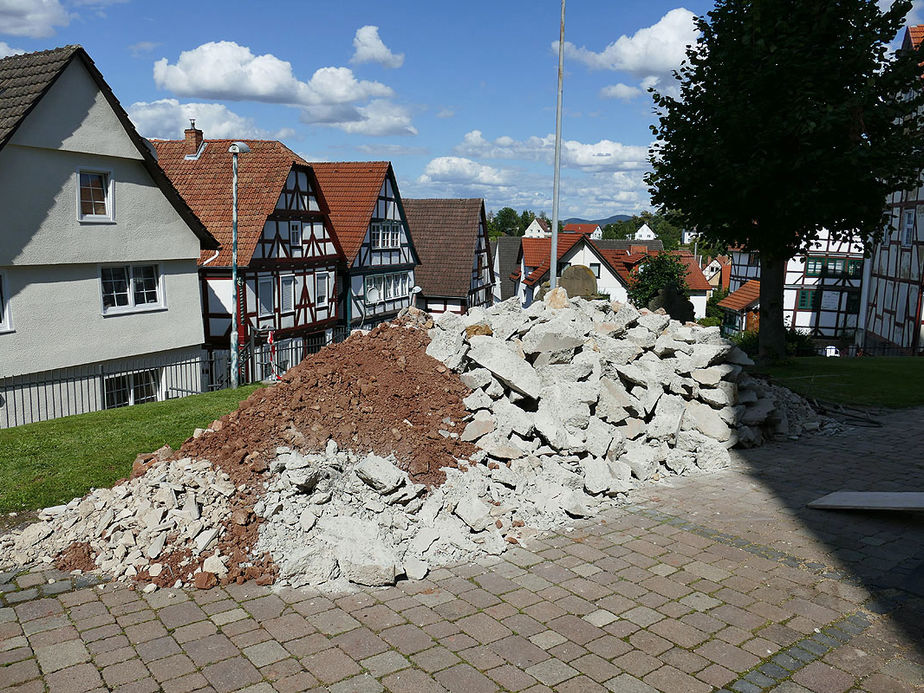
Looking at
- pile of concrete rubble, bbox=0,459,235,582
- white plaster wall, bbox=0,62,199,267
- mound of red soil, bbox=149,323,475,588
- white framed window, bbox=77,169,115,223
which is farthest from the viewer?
white framed window, bbox=77,169,115,223

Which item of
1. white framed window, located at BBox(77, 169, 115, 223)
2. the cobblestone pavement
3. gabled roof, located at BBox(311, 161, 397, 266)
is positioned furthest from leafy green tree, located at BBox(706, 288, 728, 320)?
the cobblestone pavement

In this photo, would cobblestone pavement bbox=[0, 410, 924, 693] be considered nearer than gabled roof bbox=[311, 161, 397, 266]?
Yes

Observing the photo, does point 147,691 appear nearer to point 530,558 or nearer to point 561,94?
point 530,558

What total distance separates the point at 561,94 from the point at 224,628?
17.5 m

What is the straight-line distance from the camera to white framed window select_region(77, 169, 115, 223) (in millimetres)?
17938

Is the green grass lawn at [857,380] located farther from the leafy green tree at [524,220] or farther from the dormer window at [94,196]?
the leafy green tree at [524,220]

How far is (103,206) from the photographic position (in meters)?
18.6

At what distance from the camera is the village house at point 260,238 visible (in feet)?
81.8

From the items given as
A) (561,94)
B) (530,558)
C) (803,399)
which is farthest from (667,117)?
(530,558)

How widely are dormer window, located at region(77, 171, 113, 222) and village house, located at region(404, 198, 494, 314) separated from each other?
22.6m

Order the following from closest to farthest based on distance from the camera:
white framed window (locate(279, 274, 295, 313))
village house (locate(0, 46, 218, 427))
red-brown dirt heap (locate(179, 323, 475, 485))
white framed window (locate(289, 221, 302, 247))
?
1. red-brown dirt heap (locate(179, 323, 475, 485))
2. village house (locate(0, 46, 218, 427))
3. white framed window (locate(279, 274, 295, 313))
4. white framed window (locate(289, 221, 302, 247))

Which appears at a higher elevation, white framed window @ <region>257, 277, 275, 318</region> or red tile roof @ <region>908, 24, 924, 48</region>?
red tile roof @ <region>908, 24, 924, 48</region>

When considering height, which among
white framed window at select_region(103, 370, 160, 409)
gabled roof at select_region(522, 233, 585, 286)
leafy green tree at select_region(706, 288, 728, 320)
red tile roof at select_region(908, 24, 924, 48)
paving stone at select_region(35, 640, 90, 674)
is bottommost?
leafy green tree at select_region(706, 288, 728, 320)

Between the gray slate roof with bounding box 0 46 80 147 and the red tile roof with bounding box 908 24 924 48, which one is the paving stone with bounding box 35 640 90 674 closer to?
the gray slate roof with bounding box 0 46 80 147
